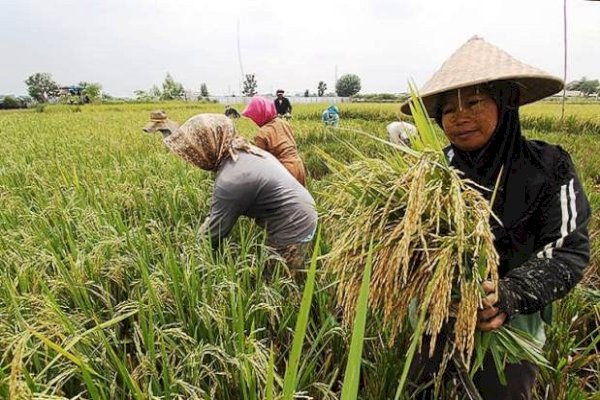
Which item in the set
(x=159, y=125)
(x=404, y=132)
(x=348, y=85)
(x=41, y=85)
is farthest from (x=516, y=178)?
(x=41, y=85)

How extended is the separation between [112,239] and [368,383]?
3.91 ft

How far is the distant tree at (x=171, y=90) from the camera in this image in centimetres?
4759

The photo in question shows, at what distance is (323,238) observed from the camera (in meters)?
2.03


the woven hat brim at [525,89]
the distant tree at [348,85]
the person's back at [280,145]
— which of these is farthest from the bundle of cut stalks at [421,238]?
the distant tree at [348,85]

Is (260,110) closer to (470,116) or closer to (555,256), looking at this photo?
(470,116)

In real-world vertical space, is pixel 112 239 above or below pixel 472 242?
below

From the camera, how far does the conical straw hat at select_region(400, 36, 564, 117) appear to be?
1058 millimetres

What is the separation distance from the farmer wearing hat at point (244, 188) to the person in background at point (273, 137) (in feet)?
4.09

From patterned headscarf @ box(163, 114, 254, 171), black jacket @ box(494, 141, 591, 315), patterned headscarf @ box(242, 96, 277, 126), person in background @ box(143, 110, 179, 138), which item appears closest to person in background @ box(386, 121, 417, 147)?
black jacket @ box(494, 141, 591, 315)

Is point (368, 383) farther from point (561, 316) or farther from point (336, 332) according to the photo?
point (561, 316)

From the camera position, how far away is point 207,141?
7.14 feet

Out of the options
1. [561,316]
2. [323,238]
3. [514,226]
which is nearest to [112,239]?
[323,238]

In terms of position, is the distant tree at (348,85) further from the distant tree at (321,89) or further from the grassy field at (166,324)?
the grassy field at (166,324)

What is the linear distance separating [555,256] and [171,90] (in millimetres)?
54104
